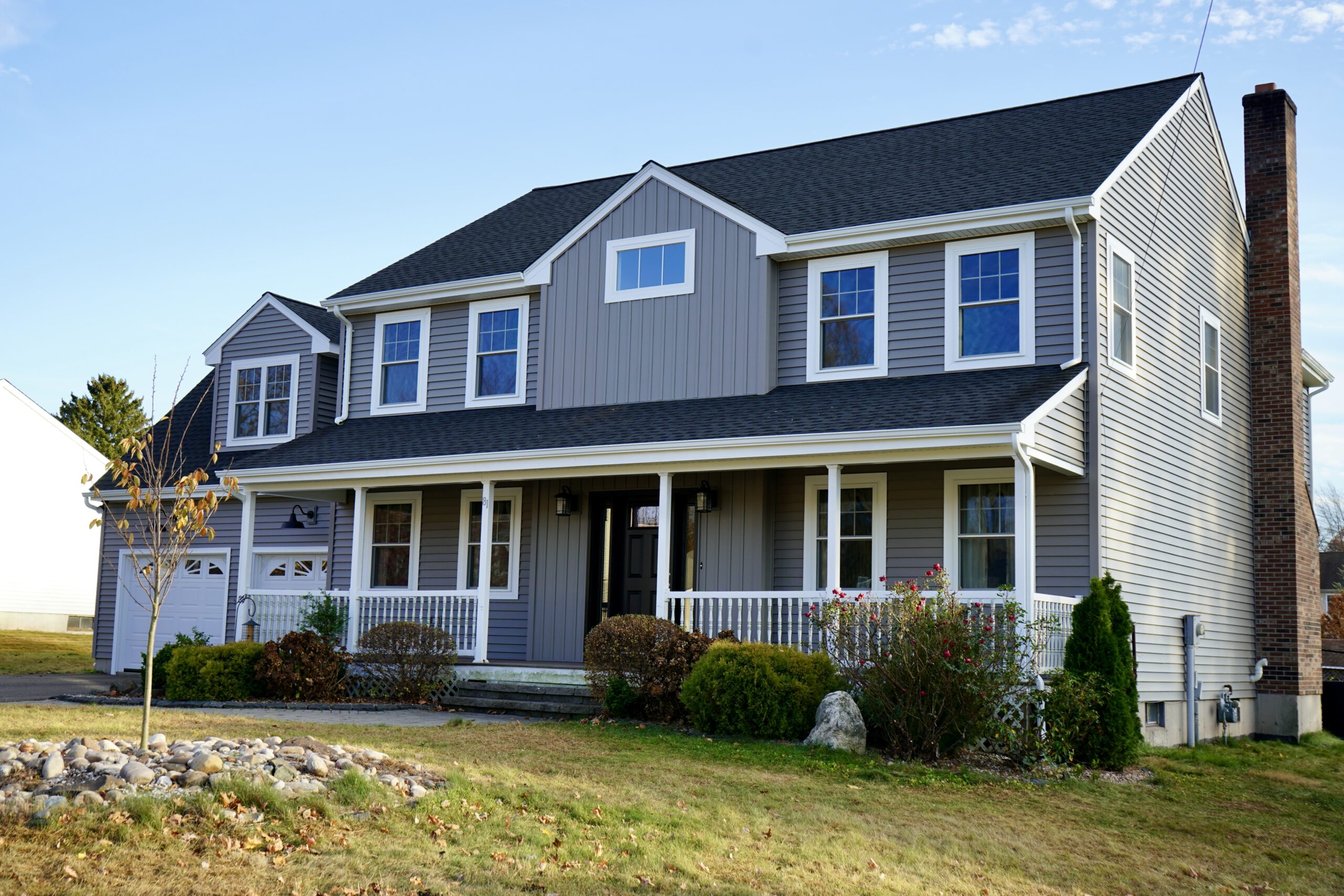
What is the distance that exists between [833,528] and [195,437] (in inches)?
546

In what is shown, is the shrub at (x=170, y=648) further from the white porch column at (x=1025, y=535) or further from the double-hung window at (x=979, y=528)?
the white porch column at (x=1025, y=535)

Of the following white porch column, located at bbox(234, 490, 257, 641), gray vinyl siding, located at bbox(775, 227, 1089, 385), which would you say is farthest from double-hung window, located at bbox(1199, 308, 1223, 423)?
white porch column, located at bbox(234, 490, 257, 641)

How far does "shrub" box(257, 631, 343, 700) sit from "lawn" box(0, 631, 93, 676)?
333 inches

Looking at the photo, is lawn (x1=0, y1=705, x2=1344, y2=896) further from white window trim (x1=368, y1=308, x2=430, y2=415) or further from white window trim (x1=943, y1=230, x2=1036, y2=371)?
white window trim (x1=368, y1=308, x2=430, y2=415)

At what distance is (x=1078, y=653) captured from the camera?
11.8 m

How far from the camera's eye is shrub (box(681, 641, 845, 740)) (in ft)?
37.7

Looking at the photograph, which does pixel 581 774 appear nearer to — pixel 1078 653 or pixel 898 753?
pixel 898 753

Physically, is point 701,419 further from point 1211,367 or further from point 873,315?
point 1211,367

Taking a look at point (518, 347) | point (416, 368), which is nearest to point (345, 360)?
point (416, 368)

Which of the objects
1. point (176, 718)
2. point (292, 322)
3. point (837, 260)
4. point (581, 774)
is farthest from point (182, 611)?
point (581, 774)

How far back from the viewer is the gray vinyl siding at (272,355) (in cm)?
2011

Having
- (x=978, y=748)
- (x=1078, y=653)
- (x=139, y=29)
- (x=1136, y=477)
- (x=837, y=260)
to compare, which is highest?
(x=139, y=29)

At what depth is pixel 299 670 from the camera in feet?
48.3

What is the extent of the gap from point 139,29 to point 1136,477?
42.4ft
